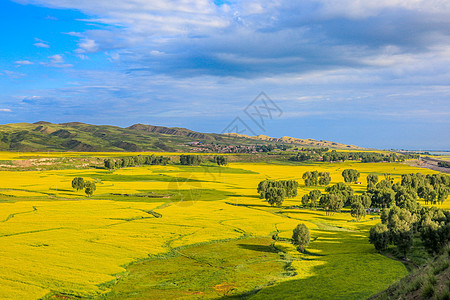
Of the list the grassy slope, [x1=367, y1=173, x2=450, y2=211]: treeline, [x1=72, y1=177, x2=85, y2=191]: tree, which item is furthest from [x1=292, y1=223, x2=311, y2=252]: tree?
[x1=72, y1=177, x2=85, y2=191]: tree

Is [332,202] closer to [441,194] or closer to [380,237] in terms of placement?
[380,237]

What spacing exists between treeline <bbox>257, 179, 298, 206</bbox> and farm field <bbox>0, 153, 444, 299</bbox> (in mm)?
3203

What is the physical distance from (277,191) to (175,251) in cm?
5979

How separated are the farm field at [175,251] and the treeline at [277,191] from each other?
10.5 ft

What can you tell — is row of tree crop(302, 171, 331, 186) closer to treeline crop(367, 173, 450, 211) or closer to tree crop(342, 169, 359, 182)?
tree crop(342, 169, 359, 182)

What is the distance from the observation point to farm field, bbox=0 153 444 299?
45594 mm

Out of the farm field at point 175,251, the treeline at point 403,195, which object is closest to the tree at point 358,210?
the farm field at point 175,251

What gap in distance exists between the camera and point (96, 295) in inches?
1710

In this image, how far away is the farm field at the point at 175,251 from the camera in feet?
150

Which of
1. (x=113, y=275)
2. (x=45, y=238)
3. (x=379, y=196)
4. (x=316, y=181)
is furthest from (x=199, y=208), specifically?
(x=316, y=181)

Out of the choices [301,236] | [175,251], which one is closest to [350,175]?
[301,236]

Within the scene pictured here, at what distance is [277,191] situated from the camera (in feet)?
381

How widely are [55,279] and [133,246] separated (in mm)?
20032

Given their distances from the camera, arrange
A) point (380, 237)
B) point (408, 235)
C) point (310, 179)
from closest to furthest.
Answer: point (408, 235) < point (380, 237) < point (310, 179)
